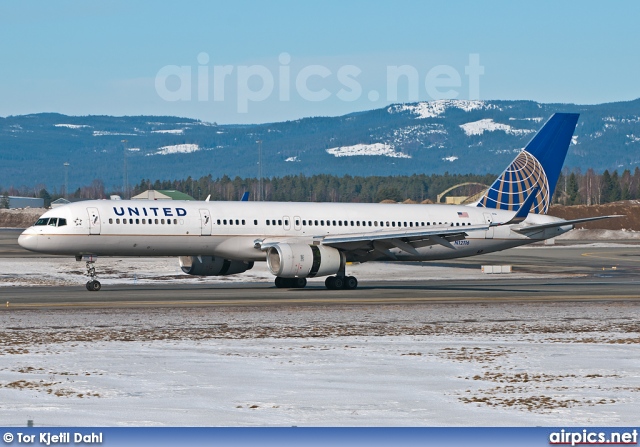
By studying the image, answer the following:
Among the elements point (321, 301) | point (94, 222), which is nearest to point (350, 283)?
point (321, 301)

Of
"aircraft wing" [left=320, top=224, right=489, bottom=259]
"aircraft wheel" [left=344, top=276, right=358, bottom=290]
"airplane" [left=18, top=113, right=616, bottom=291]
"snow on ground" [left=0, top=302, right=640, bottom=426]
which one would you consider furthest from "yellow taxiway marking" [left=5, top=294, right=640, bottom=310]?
"aircraft wheel" [left=344, top=276, right=358, bottom=290]

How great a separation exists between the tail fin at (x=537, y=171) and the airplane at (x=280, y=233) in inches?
22.2

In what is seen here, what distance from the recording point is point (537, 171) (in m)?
53.6

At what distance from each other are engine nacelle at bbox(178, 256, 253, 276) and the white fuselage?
141 cm

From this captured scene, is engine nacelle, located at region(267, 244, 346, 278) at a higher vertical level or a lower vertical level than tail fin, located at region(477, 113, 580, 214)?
lower

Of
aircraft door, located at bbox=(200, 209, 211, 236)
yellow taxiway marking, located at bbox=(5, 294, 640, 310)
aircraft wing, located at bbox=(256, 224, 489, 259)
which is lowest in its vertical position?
yellow taxiway marking, located at bbox=(5, 294, 640, 310)

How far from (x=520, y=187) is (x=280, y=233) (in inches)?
569

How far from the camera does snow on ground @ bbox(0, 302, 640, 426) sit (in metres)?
15.7

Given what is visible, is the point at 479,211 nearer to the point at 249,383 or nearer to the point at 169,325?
the point at 169,325

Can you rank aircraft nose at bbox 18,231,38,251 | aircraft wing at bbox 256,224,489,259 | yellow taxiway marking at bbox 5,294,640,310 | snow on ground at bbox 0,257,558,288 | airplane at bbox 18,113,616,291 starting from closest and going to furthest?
yellow taxiway marking at bbox 5,294,640,310 < aircraft nose at bbox 18,231,38,251 < airplane at bbox 18,113,616,291 < aircraft wing at bbox 256,224,489,259 < snow on ground at bbox 0,257,558,288

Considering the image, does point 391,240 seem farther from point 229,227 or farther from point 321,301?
point 321,301

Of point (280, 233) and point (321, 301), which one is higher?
point (280, 233)

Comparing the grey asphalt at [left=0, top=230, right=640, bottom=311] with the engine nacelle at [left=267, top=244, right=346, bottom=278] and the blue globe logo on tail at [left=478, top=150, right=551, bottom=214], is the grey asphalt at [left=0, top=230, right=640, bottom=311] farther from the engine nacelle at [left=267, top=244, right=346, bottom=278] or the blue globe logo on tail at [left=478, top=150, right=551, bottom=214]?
the blue globe logo on tail at [left=478, top=150, right=551, bottom=214]

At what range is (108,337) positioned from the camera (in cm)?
2569
